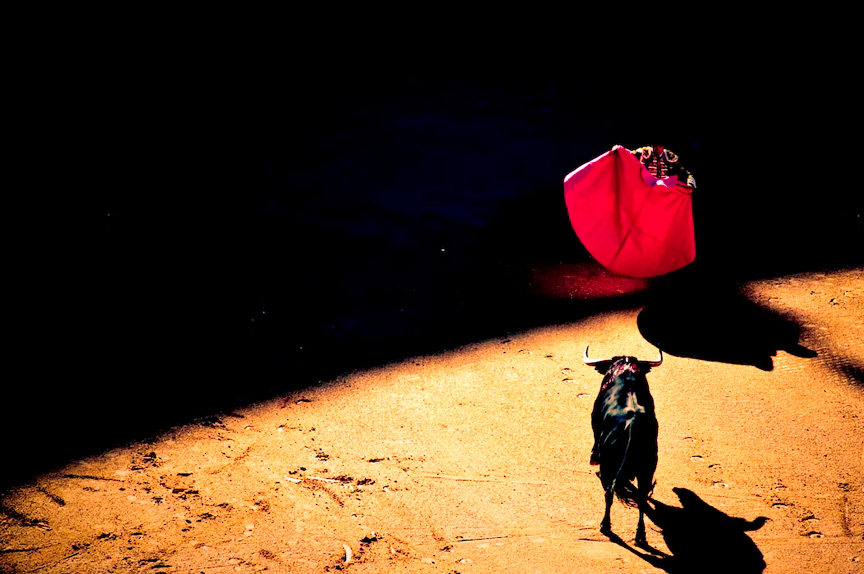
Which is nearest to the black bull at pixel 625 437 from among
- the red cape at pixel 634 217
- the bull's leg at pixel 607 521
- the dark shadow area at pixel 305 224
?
the bull's leg at pixel 607 521

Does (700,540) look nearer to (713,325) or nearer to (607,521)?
(607,521)

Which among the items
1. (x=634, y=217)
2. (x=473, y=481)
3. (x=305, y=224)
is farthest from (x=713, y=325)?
(x=305, y=224)

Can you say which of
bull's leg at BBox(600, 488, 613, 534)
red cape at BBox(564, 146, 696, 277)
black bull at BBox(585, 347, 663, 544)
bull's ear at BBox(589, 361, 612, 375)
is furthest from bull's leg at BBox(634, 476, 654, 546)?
red cape at BBox(564, 146, 696, 277)

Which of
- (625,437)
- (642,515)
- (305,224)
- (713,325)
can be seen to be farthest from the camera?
(305,224)

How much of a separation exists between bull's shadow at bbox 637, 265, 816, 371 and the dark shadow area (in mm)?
56

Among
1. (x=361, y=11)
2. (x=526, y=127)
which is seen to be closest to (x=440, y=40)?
(x=361, y=11)

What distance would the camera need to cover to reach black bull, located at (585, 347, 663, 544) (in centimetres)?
405

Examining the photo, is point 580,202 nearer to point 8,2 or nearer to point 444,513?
point 444,513

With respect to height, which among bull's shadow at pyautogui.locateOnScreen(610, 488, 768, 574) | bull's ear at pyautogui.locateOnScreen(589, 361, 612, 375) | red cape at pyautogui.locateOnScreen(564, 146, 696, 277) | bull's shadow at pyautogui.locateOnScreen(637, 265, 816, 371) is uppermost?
red cape at pyautogui.locateOnScreen(564, 146, 696, 277)

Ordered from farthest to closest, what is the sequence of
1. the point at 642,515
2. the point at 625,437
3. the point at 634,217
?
the point at 634,217, the point at 642,515, the point at 625,437

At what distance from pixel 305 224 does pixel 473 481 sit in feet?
14.1

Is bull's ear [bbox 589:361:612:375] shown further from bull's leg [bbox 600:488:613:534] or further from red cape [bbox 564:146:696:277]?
red cape [bbox 564:146:696:277]

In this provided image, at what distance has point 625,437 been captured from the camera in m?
4.06

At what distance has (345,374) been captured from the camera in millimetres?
5852
